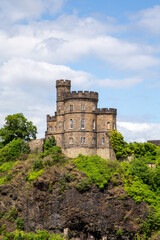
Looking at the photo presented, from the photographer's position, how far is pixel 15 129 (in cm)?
10100

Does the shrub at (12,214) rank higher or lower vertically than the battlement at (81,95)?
lower

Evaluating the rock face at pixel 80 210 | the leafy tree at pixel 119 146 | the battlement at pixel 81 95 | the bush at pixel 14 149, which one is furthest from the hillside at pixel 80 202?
the battlement at pixel 81 95

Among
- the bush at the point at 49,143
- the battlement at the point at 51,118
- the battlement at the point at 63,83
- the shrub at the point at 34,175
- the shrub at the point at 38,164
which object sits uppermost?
the battlement at the point at 63,83

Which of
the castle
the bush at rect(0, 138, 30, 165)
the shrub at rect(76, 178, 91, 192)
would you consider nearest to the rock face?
the shrub at rect(76, 178, 91, 192)

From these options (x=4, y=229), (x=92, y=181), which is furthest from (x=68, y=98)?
(x=4, y=229)

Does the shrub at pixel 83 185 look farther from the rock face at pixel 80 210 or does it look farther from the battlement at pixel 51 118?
the battlement at pixel 51 118

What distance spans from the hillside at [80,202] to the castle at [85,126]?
547 centimetres

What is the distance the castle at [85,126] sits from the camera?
9188 cm

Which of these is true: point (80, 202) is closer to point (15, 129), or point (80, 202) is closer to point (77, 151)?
point (77, 151)

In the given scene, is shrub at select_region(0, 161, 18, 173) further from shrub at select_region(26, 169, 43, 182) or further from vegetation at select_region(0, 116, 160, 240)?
shrub at select_region(26, 169, 43, 182)

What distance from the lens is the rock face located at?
79312mm

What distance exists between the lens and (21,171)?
290 feet

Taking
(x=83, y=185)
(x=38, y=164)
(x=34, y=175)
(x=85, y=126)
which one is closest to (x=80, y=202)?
(x=83, y=185)

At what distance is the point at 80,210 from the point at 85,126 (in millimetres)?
17317
